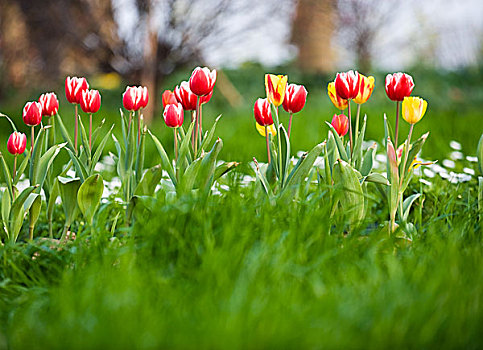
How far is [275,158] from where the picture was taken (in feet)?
6.03

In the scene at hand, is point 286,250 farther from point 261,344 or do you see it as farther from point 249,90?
point 249,90

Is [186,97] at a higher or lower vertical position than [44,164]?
higher

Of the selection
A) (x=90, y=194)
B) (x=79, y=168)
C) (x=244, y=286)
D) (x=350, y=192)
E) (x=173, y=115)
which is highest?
(x=173, y=115)

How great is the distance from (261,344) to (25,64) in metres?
6.41

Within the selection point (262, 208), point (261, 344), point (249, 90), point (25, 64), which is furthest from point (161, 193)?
point (249, 90)

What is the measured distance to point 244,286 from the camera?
46.6 inches

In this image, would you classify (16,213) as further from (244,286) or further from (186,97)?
(244,286)

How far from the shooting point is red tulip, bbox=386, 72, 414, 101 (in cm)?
169

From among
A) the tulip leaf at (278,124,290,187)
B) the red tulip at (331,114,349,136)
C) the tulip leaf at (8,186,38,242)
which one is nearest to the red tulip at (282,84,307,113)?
the tulip leaf at (278,124,290,187)

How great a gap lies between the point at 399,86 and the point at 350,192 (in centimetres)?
38

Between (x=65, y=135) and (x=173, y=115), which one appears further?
(x=65, y=135)

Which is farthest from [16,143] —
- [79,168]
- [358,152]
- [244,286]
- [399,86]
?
[399,86]

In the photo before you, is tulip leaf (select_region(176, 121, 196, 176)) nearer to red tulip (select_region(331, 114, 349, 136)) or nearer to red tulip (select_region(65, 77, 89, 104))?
red tulip (select_region(65, 77, 89, 104))

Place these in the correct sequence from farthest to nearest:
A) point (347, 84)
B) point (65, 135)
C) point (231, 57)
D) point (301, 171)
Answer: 1. point (231, 57)
2. point (65, 135)
3. point (301, 171)
4. point (347, 84)
